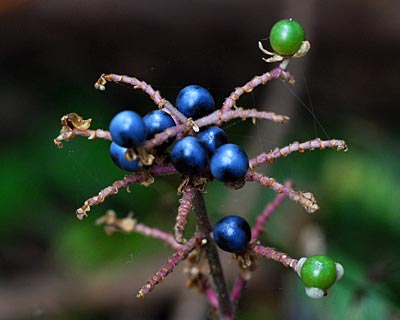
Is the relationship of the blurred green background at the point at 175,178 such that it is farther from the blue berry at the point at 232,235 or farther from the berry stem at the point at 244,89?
the berry stem at the point at 244,89

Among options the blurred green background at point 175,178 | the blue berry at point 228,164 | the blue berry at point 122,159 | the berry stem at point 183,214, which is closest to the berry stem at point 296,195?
the blue berry at point 228,164

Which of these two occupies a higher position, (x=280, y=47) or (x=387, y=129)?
(x=280, y=47)

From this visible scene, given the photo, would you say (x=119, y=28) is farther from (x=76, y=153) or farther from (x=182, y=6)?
(x=76, y=153)

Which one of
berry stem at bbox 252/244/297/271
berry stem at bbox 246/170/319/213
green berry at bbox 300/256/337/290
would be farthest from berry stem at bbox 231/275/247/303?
berry stem at bbox 246/170/319/213

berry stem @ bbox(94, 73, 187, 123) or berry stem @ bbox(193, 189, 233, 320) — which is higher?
berry stem @ bbox(94, 73, 187, 123)

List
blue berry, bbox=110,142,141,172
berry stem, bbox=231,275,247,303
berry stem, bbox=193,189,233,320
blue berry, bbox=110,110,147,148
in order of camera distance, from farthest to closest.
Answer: berry stem, bbox=231,275,247,303 → berry stem, bbox=193,189,233,320 → blue berry, bbox=110,142,141,172 → blue berry, bbox=110,110,147,148

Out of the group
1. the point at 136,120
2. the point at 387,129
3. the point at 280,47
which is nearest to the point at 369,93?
the point at 387,129

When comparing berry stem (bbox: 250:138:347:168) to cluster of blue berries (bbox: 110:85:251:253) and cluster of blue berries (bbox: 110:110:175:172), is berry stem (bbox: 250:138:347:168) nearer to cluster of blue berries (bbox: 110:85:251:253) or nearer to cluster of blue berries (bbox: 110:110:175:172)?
cluster of blue berries (bbox: 110:85:251:253)
